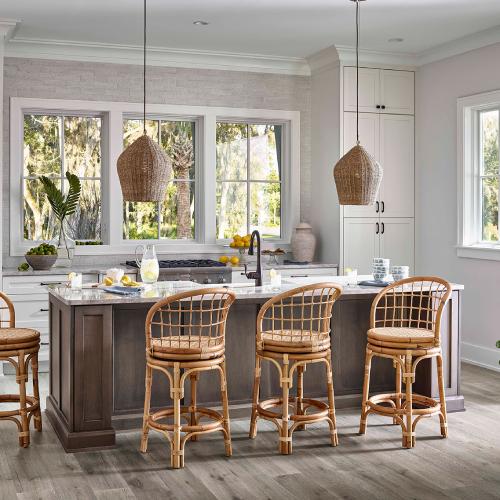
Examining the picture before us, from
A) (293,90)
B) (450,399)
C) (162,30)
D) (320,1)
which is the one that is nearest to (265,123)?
(293,90)

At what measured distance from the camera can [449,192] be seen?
7082 mm

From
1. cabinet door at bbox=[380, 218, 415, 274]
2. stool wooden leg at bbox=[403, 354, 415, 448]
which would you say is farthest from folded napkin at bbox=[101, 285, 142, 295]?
cabinet door at bbox=[380, 218, 415, 274]

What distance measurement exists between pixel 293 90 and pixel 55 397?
13.2 feet

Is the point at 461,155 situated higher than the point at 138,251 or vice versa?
the point at 461,155

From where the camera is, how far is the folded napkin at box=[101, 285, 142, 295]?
455cm

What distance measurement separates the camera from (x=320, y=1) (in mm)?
5602

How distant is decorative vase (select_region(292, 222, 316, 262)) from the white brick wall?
32 centimetres

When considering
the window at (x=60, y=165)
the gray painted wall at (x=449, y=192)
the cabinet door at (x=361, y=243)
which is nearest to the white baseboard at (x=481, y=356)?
the gray painted wall at (x=449, y=192)

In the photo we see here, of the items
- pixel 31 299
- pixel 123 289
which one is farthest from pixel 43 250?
pixel 123 289

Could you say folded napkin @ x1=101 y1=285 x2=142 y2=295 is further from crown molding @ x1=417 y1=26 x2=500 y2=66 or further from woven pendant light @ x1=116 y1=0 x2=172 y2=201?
crown molding @ x1=417 y1=26 x2=500 y2=66

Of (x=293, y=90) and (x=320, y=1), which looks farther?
(x=293, y=90)

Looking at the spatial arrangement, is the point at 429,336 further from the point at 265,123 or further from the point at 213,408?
the point at 265,123

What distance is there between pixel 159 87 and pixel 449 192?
2748mm

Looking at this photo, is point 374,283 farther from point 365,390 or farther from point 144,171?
point 144,171
